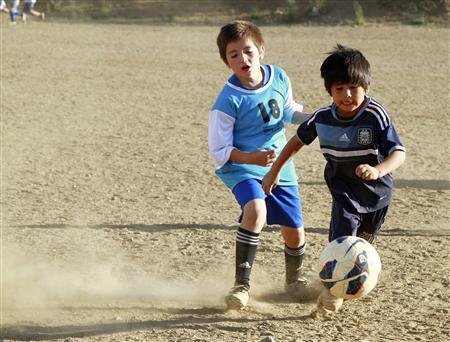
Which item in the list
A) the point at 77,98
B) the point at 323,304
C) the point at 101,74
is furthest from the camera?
the point at 101,74

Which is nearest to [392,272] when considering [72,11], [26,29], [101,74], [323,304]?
[323,304]

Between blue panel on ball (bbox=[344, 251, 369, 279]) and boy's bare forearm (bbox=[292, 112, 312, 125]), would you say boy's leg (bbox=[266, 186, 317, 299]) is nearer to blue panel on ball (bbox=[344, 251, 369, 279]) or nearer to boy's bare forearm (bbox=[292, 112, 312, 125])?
boy's bare forearm (bbox=[292, 112, 312, 125])

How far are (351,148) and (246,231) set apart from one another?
2.54 feet

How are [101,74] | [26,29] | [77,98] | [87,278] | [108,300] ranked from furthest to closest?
[26,29] < [101,74] < [77,98] < [87,278] < [108,300]

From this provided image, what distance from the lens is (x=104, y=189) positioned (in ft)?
27.1

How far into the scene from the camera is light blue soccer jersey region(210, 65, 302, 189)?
517 centimetres

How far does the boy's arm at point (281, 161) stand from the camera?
16.7 feet

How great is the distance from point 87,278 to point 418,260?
7.31 ft

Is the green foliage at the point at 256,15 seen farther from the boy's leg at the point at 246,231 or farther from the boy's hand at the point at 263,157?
the boy's hand at the point at 263,157

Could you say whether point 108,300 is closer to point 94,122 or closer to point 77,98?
point 94,122

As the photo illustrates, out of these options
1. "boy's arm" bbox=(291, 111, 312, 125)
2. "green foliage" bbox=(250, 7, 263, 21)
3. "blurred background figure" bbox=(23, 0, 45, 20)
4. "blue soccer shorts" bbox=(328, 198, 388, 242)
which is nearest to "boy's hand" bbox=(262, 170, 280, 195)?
"blue soccer shorts" bbox=(328, 198, 388, 242)

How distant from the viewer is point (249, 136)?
5242 millimetres

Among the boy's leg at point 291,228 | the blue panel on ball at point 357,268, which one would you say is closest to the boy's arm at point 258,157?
the boy's leg at point 291,228

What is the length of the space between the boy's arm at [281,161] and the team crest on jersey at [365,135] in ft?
1.19
